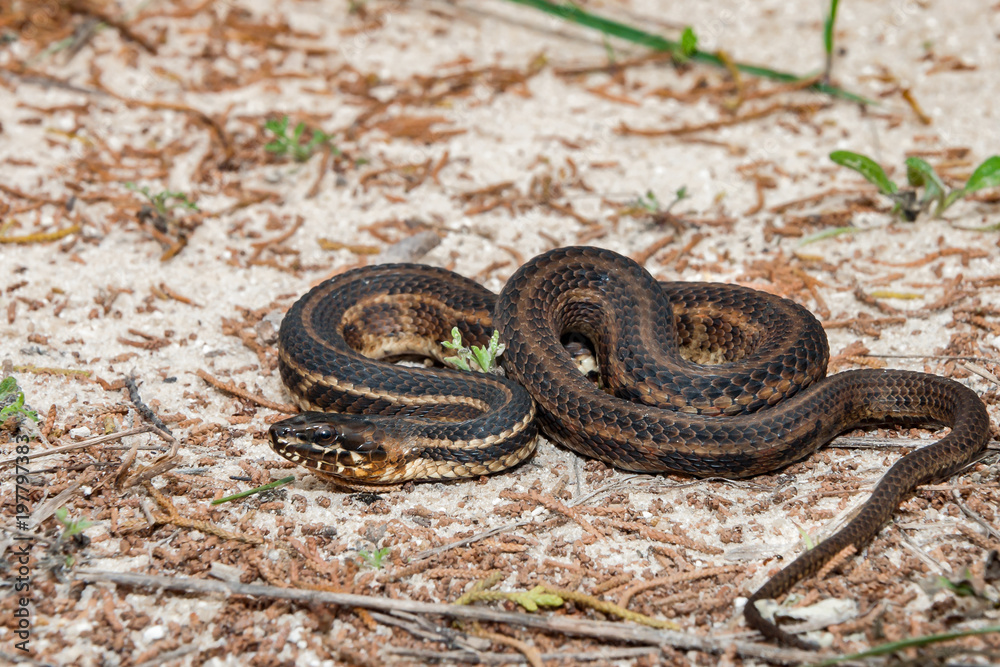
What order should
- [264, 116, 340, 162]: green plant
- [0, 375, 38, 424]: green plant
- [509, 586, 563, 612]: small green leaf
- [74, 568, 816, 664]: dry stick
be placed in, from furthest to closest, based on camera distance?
[264, 116, 340, 162]: green plant, [0, 375, 38, 424]: green plant, [509, 586, 563, 612]: small green leaf, [74, 568, 816, 664]: dry stick

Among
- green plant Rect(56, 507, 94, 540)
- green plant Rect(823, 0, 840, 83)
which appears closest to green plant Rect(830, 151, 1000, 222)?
green plant Rect(823, 0, 840, 83)

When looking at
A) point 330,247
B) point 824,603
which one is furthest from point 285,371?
point 824,603

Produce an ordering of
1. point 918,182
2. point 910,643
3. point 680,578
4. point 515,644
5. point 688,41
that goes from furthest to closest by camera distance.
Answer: point 688,41, point 918,182, point 680,578, point 515,644, point 910,643

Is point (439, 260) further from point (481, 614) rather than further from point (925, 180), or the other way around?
point (925, 180)

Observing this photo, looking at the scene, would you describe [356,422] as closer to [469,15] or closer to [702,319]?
[702,319]

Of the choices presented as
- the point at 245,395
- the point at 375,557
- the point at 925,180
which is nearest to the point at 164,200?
the point at 245,395

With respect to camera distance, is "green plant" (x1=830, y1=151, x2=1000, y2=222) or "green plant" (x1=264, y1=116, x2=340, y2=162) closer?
"green plant" (x1=830, y1=151, x2=1000, y2=222)

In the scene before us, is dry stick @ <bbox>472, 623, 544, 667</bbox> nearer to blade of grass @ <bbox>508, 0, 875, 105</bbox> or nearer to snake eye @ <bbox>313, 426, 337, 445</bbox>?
snake eye @ <bbox>313, 426, 337, 445</bbox>

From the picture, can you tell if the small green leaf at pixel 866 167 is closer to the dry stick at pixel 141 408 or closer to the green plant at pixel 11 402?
the dry stick at pixel 141 408
